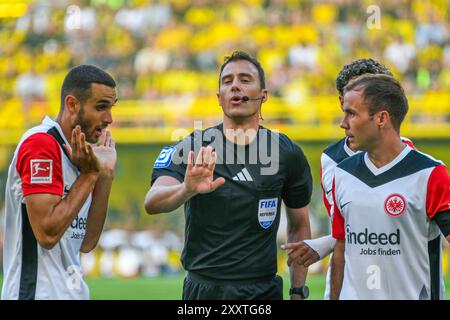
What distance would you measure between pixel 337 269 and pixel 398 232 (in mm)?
531

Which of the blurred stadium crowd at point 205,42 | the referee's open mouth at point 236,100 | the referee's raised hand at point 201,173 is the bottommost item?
the referee's raised hand at point 201,173

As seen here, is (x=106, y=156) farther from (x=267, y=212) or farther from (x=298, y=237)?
(x=298, y=237)

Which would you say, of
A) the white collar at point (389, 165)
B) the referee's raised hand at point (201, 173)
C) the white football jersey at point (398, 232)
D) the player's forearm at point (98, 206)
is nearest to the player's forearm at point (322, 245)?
the white football jersey at point (398, 232)

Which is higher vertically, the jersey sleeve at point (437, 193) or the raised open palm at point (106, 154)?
the raised open palm at point (106, 154)

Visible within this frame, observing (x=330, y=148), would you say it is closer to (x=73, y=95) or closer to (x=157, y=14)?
(x=73, y=95)

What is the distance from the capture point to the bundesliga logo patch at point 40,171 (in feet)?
14.8

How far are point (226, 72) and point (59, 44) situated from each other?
13097mm

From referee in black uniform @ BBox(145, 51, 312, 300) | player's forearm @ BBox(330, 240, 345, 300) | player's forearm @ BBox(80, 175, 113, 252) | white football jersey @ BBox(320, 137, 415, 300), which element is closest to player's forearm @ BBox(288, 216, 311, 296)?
referee in black uniform @ BBox(145, 51, 312, 300)

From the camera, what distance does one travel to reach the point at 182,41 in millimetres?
17844

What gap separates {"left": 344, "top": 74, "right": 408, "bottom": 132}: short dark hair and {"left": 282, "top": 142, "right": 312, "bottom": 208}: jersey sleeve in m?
0.84

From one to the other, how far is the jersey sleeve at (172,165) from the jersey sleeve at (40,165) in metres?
0.70

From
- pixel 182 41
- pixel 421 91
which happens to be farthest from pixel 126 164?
pixel 421 91

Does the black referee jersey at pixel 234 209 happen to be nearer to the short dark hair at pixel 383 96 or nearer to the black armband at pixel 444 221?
the short dark hair at pixel 383 96

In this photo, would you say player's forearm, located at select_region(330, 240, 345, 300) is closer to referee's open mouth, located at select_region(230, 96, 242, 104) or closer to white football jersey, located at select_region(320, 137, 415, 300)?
white football jersey, located at select_region(320, 137, 415, 300)
